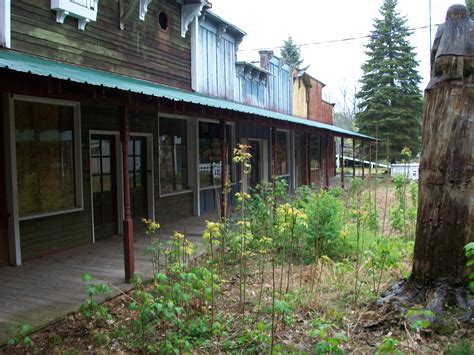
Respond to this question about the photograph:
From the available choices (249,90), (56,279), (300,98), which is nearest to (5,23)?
(56,279)

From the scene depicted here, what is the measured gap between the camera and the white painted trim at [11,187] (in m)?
6.84

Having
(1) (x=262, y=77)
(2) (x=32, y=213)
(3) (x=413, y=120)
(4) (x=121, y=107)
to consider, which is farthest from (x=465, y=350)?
(3) (x=413, y=120)

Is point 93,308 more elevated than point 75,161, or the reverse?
point 75,161

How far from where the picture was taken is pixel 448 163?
456 centimetres

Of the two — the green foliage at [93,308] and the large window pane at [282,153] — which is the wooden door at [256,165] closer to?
the large window pane at [282,153]

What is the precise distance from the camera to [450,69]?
15.2 ft

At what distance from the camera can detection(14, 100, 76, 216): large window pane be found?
7.18m

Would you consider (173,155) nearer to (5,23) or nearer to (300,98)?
(5,23)

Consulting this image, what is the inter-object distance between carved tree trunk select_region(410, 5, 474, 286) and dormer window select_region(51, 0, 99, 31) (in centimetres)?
589

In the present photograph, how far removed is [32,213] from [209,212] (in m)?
6.10

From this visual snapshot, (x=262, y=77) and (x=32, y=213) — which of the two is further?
(x=262, y=77)

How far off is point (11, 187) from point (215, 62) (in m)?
7.71

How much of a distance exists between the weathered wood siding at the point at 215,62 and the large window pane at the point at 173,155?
1.37 meters

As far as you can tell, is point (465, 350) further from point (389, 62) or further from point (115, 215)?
point (389, 62)
